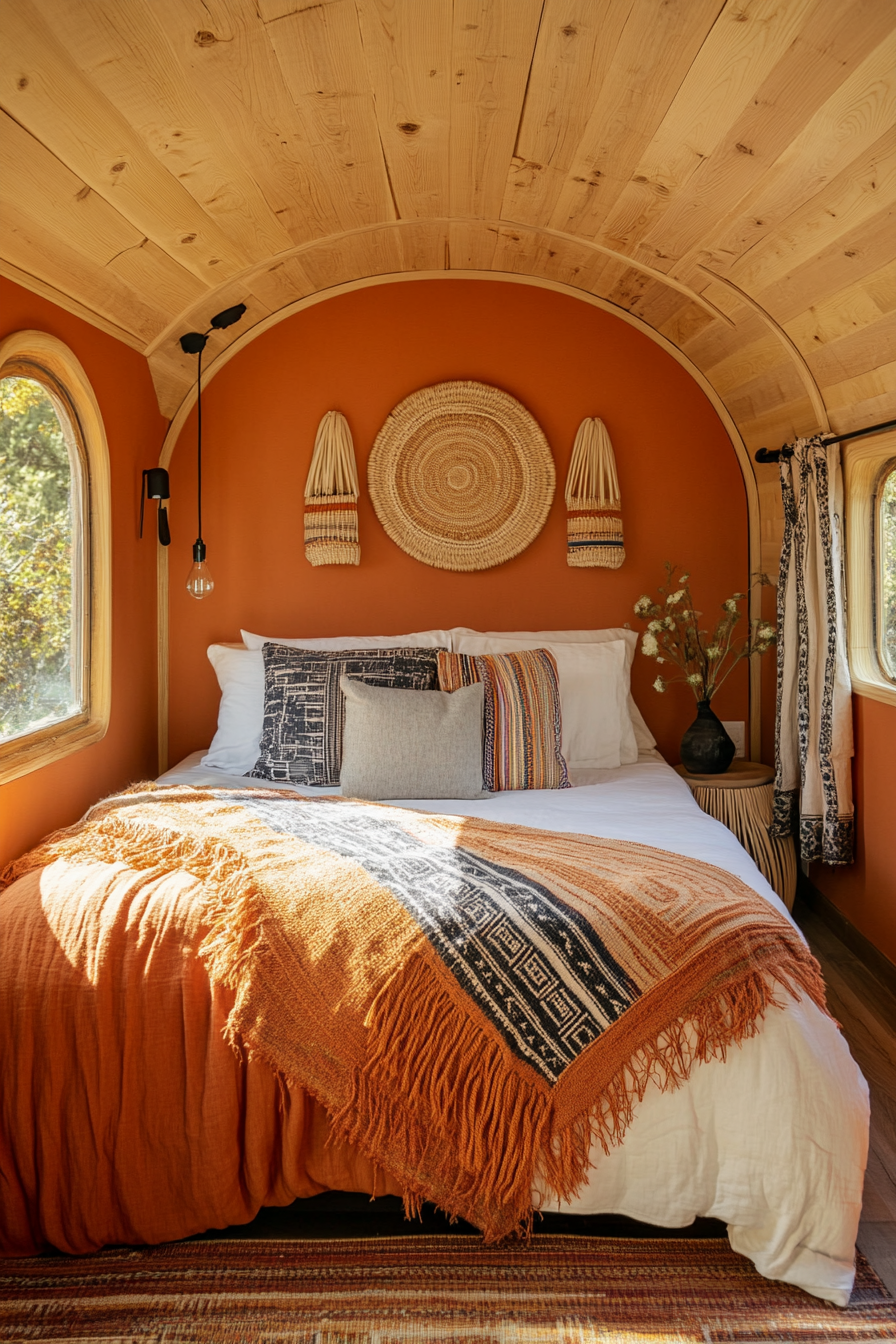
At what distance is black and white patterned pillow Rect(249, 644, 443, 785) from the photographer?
3072 millimetres

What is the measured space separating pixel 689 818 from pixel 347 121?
2080 millimetres

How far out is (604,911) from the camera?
1.87 m

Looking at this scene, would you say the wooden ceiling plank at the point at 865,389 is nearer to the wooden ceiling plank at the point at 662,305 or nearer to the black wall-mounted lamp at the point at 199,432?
the wooden ceiling plank at the point at 662,305

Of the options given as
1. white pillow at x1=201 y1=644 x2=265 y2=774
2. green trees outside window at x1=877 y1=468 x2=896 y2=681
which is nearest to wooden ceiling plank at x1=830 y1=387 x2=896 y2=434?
green trees outside window at x1=877 y1=468 x2=896 y2=681

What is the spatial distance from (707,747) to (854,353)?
4.69ft

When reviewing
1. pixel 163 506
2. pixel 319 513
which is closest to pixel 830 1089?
pixel 319 513

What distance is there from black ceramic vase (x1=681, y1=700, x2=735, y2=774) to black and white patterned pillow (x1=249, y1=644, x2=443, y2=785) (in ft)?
3.39

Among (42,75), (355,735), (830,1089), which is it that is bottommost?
(830,1089)

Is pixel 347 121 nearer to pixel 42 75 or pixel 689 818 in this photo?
pixel 42 75

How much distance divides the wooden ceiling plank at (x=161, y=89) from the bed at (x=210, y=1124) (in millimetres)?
1746

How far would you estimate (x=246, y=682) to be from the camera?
3.42 meters

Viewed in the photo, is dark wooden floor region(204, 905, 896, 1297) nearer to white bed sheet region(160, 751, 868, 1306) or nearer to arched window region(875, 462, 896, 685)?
white bed sheet region(160, 751, 868, 1306)

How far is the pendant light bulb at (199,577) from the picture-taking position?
140 inches

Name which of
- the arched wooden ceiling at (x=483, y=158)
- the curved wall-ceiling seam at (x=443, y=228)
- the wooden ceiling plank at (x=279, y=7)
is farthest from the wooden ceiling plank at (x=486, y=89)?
the wooden ceiling plank at (x=279, y=7)
